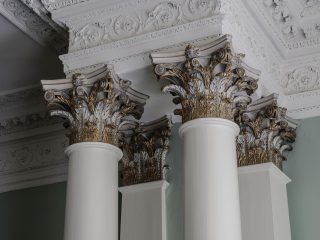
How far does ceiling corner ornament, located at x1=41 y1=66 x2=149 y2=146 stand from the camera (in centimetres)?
487

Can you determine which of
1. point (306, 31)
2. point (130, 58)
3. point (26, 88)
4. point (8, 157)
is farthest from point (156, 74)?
point (8, 157)

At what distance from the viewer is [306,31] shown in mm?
5777

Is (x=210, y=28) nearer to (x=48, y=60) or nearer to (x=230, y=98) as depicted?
(x=230, y=98)

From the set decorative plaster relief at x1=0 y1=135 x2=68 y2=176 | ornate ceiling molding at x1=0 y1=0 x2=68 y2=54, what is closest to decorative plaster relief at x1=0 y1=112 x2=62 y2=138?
decorative plaster relief at x1=0 y1=135 x2=68 y2=176

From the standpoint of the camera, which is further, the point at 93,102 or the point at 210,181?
the point at 93,102

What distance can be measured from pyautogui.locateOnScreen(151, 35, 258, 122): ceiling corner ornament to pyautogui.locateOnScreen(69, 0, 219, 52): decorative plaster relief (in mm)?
350

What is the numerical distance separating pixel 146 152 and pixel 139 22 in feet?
3.85

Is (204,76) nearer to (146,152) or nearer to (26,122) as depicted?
(146,152)

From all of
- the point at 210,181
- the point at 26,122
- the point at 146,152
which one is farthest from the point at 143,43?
the point at 26,122

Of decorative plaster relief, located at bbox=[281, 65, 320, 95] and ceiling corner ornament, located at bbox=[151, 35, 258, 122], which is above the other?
decorative plaster relief, located at bbox=[281, 65, 320, 95]

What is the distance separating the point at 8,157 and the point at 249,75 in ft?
11.6

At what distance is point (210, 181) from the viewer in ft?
14.0

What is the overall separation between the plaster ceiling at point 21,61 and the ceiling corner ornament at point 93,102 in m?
1.18

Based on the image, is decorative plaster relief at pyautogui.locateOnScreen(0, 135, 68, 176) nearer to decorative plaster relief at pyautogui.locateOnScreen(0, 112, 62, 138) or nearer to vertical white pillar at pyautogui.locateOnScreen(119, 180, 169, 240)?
decorative plaster relief at pyautogui.locateOnScreen(0, 112, 62, 138)
